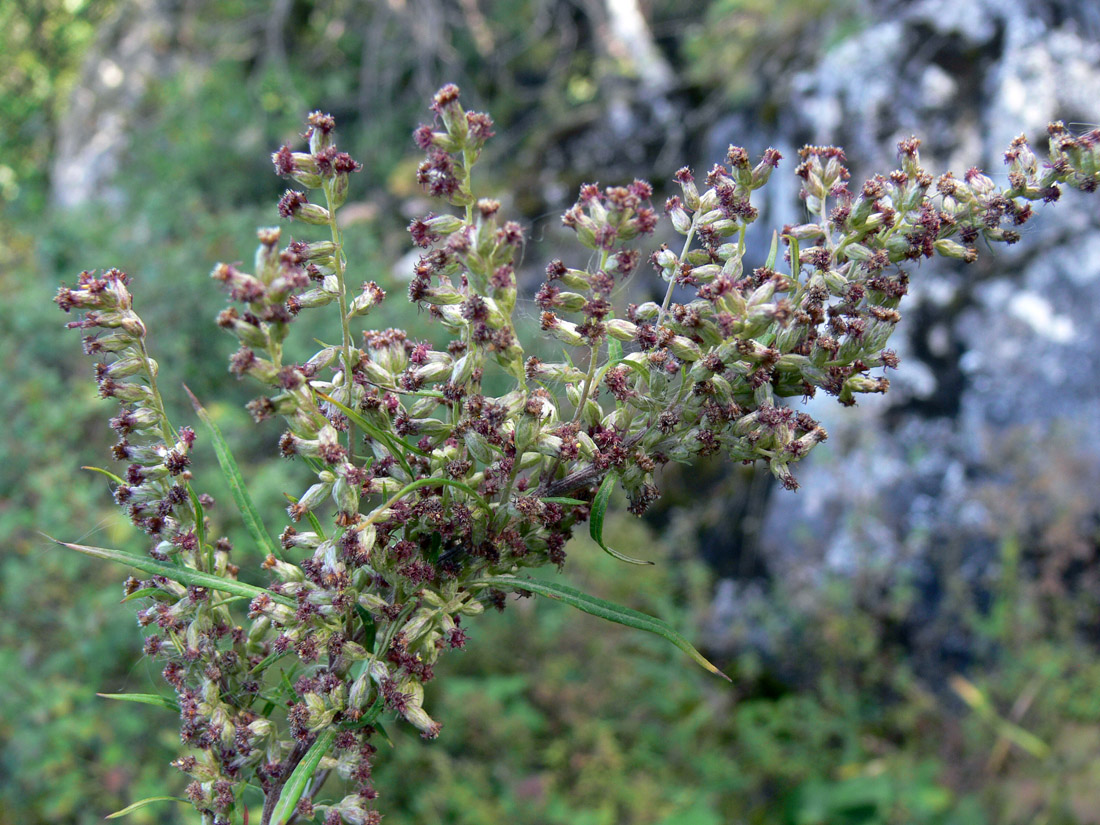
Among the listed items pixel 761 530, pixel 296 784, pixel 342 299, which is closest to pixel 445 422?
pixel 342 299

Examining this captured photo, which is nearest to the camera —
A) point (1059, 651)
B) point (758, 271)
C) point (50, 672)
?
point (758, 271)

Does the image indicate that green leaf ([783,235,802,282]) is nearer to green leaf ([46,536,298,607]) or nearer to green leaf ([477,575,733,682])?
green leaf ([477,575,733,682])

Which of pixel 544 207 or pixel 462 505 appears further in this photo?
pixel 544 207

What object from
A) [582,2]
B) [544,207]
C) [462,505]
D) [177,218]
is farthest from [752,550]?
[582,2]

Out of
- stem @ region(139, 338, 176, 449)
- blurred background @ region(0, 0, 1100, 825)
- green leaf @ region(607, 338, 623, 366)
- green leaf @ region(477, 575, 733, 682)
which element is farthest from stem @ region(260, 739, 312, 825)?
blurred background @ region(0, 0, 1100, 825)

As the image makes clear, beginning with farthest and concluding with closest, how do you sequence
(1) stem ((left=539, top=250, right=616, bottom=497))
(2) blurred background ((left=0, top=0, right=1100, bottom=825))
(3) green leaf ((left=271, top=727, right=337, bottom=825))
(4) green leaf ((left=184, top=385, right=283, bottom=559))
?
(2) blurred background ((left=0, top=0, right=1100, bottom=825))
(4) green leaf ((left=184, top=385, right=283, bottom=559))
(1) stem ((left=539, top=250, right=616, bottom=497))
(3) green leaf ((left=271, top=727, right=337, bottom=825))

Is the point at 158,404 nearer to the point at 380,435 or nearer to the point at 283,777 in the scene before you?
the point at 380,435

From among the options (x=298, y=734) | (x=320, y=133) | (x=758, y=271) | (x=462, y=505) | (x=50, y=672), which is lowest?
(x=50, y=672)

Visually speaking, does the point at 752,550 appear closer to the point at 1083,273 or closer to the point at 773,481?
the point at 773,481
